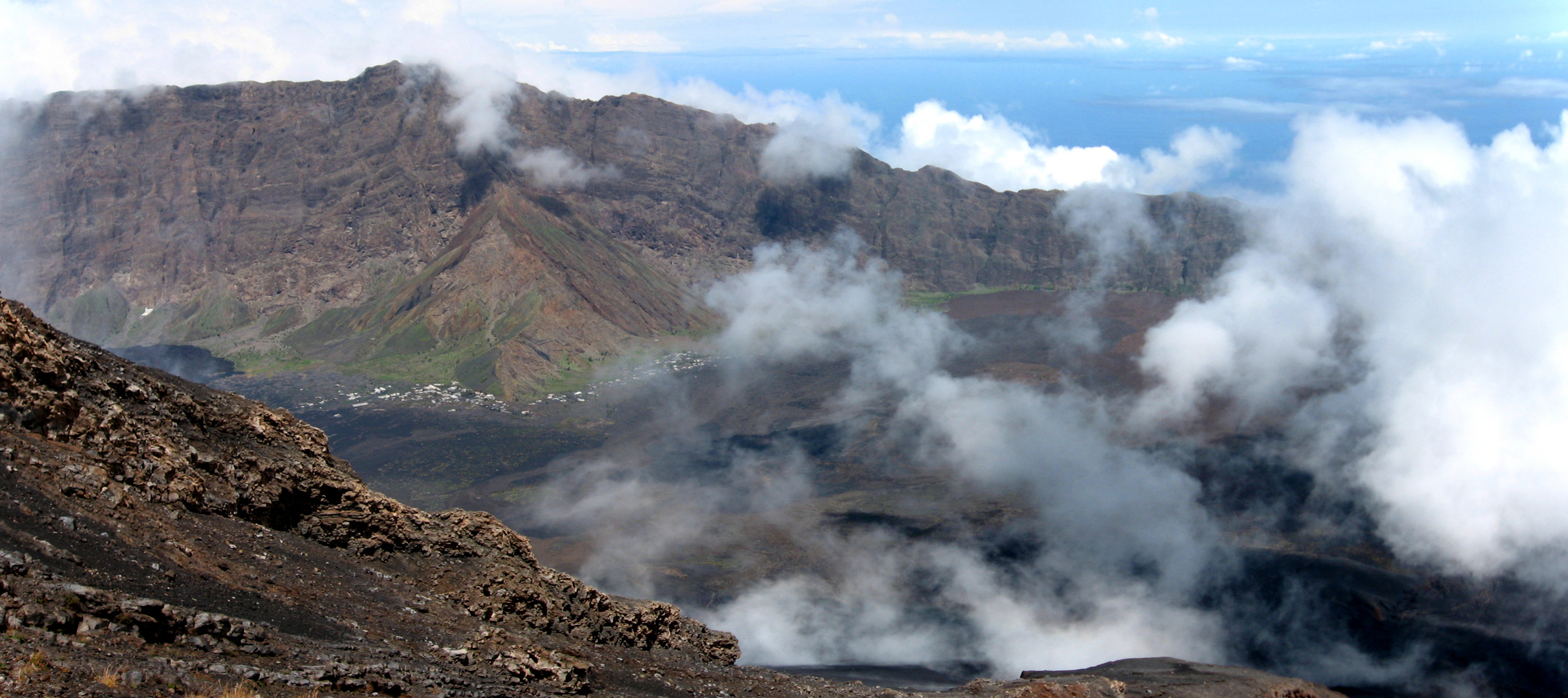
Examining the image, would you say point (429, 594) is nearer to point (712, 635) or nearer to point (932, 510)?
point (712, 635)

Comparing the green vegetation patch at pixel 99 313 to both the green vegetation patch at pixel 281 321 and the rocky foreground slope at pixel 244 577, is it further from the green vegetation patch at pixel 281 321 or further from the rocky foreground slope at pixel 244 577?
the rocky foreground slope at pixel 244 577

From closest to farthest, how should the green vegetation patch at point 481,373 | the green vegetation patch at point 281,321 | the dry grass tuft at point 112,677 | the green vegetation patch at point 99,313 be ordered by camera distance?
the dry grass tuft at point 112,677
the green vegetation patch at point 481,373
the green vegetation patch at point 99,313
the green vegetation patch at point 281,321

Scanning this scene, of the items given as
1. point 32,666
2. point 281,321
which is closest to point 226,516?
point 32,666

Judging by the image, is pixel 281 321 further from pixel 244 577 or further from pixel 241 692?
pixel 241 692

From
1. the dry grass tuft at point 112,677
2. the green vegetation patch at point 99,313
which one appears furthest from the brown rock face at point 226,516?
the green vegetation patch at point 99,313

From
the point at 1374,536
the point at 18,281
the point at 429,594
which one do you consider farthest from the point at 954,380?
the point at 18,281

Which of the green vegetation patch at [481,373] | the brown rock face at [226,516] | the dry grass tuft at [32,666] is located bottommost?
the dry grass tuft at [32,666]

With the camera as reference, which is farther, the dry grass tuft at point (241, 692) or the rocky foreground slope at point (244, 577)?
the rocky foreground slope at point (244, 577)

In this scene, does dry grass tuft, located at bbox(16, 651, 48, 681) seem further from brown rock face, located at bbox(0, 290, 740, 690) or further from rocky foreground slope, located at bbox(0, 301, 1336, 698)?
brown rock face, located at bbox(0, 290, 740, 690)

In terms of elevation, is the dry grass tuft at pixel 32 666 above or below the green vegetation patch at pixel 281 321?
below
